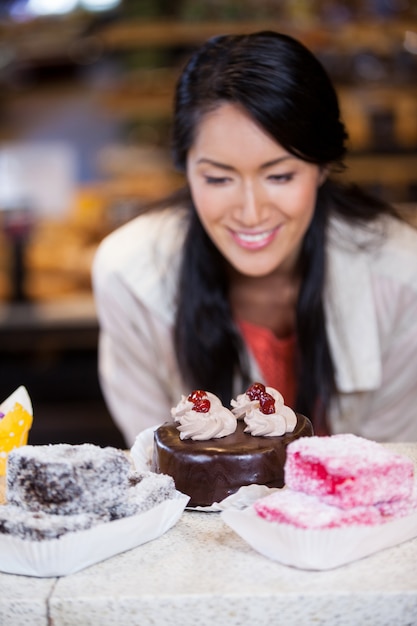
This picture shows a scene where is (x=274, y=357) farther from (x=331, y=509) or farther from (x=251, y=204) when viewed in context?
(x=331, y=509)

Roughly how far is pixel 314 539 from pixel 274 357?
123cm

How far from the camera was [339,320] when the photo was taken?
2357mm

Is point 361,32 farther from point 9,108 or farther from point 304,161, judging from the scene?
point 304,161

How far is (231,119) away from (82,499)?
1.03m

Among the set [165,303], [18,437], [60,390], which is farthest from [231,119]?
[60,390]

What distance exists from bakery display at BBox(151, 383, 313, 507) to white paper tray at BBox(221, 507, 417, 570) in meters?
0.11

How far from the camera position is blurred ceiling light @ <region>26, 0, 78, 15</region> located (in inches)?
188

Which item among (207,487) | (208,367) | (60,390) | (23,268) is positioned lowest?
(60,390)

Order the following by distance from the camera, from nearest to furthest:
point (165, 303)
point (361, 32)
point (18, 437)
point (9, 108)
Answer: point (18, 437)
point (165, 303)
point (361, 32)
point (9, 108)

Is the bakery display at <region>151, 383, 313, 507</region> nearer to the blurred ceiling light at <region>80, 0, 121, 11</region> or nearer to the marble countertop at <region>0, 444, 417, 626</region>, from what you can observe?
the marble countertop at <region>0, 444, 417, 626</region>

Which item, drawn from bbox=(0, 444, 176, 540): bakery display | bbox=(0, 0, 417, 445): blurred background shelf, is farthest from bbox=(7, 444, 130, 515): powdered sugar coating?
bbox=(0, 0, 417, 445): blurred background shelf

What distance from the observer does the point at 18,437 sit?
1.54 metres

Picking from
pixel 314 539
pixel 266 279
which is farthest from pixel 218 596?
pixel 266 279

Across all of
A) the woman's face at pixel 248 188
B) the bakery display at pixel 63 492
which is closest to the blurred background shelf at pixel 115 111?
the woman's face at pixel 248 188
